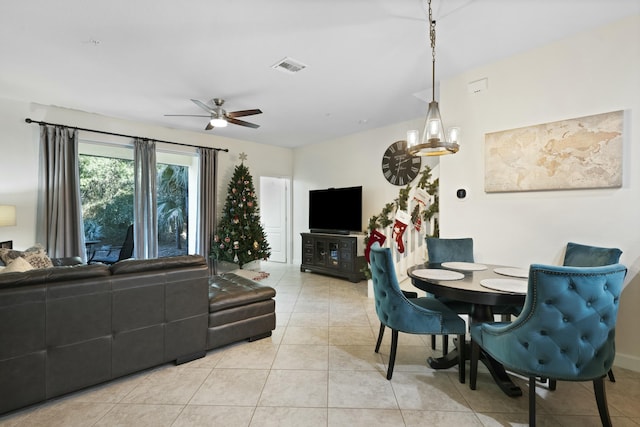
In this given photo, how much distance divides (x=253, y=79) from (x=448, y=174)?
2494 millimetres

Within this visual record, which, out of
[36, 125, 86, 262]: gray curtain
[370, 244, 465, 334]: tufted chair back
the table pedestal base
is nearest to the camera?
the table pedestal base

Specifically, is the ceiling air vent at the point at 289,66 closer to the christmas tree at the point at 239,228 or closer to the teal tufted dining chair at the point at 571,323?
the teal tufted dining chair at the point at 571,323

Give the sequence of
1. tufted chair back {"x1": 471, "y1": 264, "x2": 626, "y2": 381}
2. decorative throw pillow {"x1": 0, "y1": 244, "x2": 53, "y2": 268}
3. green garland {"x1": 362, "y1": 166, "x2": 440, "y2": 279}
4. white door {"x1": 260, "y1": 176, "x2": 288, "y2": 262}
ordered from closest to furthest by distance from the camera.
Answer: tufted chair back {"x1": 471, "y1": 264, "x2": 626, "y2": 381}, decorative throw pillow {"x1": 0, "y1": 244, "x2": 53, "y2": 268}, green garland {"x1": 362, "y1": 166, "x2": 440, "y2": 279}, white door {"x1": 260, "y1": 176, "x2": 288, "y2": 262}

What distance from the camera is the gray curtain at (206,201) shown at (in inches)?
221

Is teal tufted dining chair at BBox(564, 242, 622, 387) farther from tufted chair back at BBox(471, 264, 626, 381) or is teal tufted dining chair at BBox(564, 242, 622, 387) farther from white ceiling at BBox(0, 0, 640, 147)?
white ceiling at BBox(0, 0, 640, 147)

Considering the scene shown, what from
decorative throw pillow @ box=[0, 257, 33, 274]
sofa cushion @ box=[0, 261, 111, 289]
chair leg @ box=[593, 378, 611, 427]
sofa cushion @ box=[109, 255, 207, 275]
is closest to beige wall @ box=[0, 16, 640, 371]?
chair leg @ box=[593, 378, 611, 427]

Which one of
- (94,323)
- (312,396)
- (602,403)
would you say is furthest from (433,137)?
(94,323)

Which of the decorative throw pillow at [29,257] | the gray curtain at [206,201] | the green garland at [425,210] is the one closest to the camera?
the decorative throw pillow at [29,257]

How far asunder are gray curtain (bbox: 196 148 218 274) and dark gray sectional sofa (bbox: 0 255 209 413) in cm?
337

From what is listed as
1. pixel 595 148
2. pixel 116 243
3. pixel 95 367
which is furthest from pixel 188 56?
pixel 116 243

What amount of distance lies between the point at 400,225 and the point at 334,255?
1.90m

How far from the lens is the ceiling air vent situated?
302cm

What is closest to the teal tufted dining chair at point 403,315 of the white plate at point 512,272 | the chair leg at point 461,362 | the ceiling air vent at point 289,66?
the chair leg at point 461,362

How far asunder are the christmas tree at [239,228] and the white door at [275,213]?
1279mm
